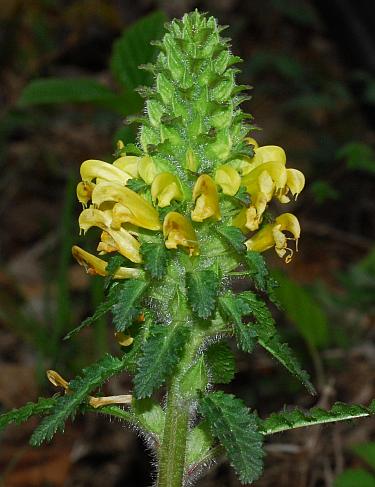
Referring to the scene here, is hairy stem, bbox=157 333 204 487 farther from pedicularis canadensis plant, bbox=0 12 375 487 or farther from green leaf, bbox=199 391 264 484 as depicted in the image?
green leaf, bbox=199 391 264 484

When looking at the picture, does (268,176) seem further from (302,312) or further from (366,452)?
(302,312)

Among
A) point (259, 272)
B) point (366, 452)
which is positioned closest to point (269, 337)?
point (259, 272)

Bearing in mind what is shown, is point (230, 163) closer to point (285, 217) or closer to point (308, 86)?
point (285, 217)

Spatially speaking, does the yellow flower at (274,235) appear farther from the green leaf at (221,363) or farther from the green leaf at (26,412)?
the green leaf at (26,412)

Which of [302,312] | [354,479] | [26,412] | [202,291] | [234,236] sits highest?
[234,236]

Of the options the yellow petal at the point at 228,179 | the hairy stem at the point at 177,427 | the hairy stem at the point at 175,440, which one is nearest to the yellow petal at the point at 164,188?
the yellow petal at the point at 228,179

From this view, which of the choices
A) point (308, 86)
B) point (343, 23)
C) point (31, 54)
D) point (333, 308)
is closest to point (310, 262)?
point (333, 308)
